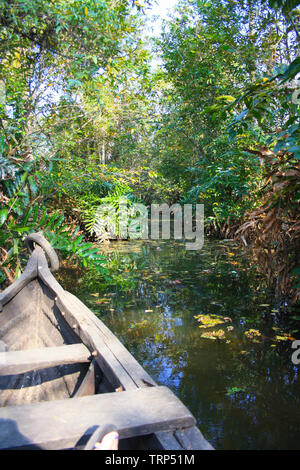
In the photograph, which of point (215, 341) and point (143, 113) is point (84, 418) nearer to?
point (215, 341)

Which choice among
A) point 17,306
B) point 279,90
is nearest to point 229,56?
point 279,90

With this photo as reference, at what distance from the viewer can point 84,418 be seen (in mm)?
1176

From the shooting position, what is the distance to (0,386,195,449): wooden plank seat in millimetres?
1079

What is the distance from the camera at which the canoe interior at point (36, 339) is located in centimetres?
214

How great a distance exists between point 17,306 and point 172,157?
10.3 metres

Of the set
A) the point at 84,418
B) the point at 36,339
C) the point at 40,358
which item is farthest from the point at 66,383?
the point at 84,418

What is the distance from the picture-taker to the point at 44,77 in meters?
7.07

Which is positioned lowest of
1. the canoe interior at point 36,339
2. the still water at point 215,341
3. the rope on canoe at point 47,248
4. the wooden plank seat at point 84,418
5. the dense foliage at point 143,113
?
the still water at point 215,341

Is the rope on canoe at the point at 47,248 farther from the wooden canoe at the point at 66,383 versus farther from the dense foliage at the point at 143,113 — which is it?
the dense foliage at the point at 143,113

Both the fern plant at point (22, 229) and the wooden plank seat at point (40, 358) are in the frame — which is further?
the fern plant at point (22, 229)

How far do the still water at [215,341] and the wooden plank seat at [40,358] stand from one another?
0.90 meters

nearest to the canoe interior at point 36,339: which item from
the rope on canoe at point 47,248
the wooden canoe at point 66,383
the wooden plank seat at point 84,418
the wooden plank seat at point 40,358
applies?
the wooden canoe at point 66,383

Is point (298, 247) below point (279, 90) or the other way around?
below
